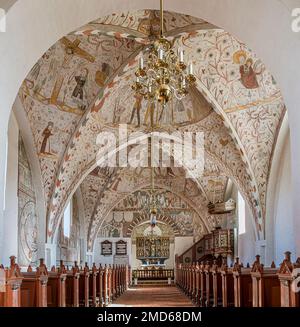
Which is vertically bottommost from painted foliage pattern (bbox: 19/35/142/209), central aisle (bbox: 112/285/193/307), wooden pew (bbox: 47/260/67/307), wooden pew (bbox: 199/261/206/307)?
central aisle (bbox: 112/285/193/307)

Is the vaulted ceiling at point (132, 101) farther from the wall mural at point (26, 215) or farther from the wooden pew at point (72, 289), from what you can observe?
the wooden pew at point (72, 289)

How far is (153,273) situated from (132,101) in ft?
48.8

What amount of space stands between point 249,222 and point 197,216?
934 cm

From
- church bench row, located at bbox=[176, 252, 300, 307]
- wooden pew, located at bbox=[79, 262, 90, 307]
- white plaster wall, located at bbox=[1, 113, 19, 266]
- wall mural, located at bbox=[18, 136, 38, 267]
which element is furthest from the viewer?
wall mural, located at bbox=[18, 136, 38, 267]

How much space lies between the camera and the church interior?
7094 millimetres

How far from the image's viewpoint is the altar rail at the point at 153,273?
96.7 ft

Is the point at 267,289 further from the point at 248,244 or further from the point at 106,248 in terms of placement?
the point at 106,248

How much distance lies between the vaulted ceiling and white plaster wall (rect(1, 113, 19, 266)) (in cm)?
63

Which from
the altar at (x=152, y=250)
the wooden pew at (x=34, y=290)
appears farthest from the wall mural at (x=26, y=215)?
the altar at (x=152, y=250)

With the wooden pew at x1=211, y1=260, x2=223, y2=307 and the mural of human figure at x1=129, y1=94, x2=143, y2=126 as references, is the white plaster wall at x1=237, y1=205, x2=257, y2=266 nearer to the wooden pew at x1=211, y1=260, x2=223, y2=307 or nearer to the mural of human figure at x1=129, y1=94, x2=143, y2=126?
the mural of human figure at x1=129, y1=94, x2=143, y2=126

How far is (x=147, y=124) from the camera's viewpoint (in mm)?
19312

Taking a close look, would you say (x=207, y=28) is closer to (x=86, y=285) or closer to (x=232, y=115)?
(x=232, y=115)

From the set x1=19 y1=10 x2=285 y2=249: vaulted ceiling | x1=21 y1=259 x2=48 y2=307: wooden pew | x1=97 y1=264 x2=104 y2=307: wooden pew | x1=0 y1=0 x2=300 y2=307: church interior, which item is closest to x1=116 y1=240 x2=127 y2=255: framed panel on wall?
x1=0 y1=0 x2=300 y2=307: church interior

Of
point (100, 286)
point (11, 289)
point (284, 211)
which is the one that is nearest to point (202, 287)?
point (100, 286)
